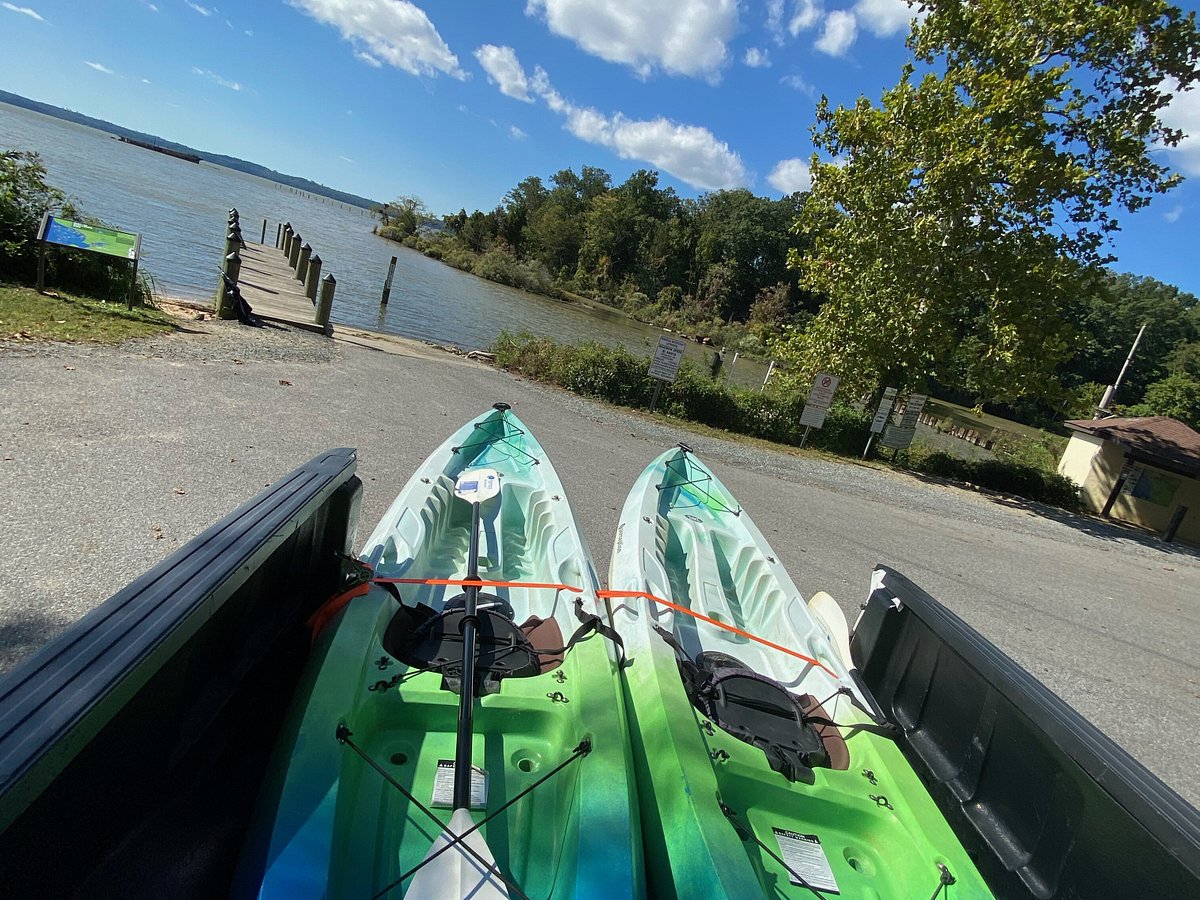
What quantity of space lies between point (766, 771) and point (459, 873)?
1.34 m

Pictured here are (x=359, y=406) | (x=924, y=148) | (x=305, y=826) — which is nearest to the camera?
(x=305, y=826)

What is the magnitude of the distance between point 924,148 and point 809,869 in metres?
15.0

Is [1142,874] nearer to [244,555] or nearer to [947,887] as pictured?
[947,887]

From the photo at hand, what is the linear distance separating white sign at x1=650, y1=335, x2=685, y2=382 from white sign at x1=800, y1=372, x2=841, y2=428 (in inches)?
130

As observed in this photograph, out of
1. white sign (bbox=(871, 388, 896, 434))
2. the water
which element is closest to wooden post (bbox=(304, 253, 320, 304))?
the water

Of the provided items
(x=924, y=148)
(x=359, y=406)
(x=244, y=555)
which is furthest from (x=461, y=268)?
(x=244, y=555)

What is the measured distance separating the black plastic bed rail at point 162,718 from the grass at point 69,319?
7170 millimetres

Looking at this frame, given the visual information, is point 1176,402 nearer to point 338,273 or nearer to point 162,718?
point 338,273

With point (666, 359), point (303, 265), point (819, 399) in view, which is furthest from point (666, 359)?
point (303, 265)

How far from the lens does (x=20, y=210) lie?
30.0 ft

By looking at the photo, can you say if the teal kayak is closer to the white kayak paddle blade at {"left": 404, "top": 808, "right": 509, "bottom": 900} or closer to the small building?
the white kayak paddle blade at {"left": 404, "top": 808, "right": 509, "bottom": 900}

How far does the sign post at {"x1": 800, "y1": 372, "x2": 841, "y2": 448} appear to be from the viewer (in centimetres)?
1390

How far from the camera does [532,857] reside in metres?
2.10

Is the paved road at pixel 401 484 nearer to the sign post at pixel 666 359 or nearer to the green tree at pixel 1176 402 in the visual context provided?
the sign post at pixel 666 359
